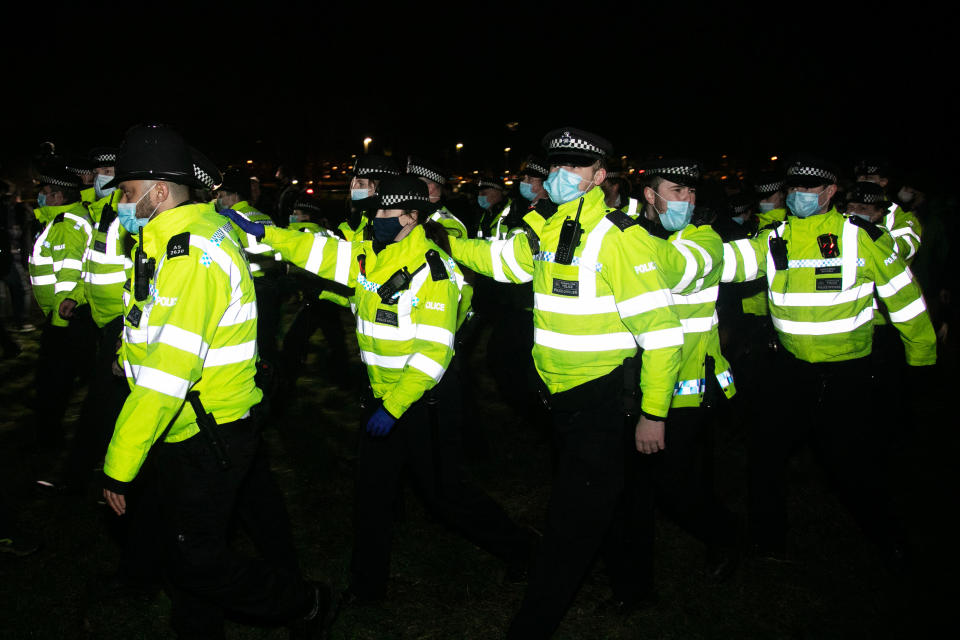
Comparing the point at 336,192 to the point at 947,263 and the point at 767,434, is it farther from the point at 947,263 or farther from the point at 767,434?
the point at 767,434

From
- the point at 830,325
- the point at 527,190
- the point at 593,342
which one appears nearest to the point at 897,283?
the point at 830,325

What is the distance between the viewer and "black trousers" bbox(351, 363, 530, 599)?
3.58 m

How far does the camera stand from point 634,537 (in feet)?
12.1

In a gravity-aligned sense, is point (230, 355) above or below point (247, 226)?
below

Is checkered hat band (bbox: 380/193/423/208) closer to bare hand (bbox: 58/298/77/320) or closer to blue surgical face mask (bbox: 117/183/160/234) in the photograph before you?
blue surgical face mask (bbox: 117/183/160/234)

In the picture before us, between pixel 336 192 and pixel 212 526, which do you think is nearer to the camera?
pixel 212 526

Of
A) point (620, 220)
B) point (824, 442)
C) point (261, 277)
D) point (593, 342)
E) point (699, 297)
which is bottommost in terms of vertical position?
point (824, 442)

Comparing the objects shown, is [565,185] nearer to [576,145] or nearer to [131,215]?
[576,145]

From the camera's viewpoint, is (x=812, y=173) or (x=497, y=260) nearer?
(x=497, y=260)

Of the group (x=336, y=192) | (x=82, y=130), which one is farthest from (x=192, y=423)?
(x=82, y=130)

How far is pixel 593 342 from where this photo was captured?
3086 millimetres

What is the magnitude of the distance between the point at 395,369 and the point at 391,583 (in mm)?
1411

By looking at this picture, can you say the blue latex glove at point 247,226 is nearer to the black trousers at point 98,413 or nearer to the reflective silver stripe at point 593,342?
the black trousers at point 98,413

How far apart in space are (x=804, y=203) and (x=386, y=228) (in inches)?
97.9
